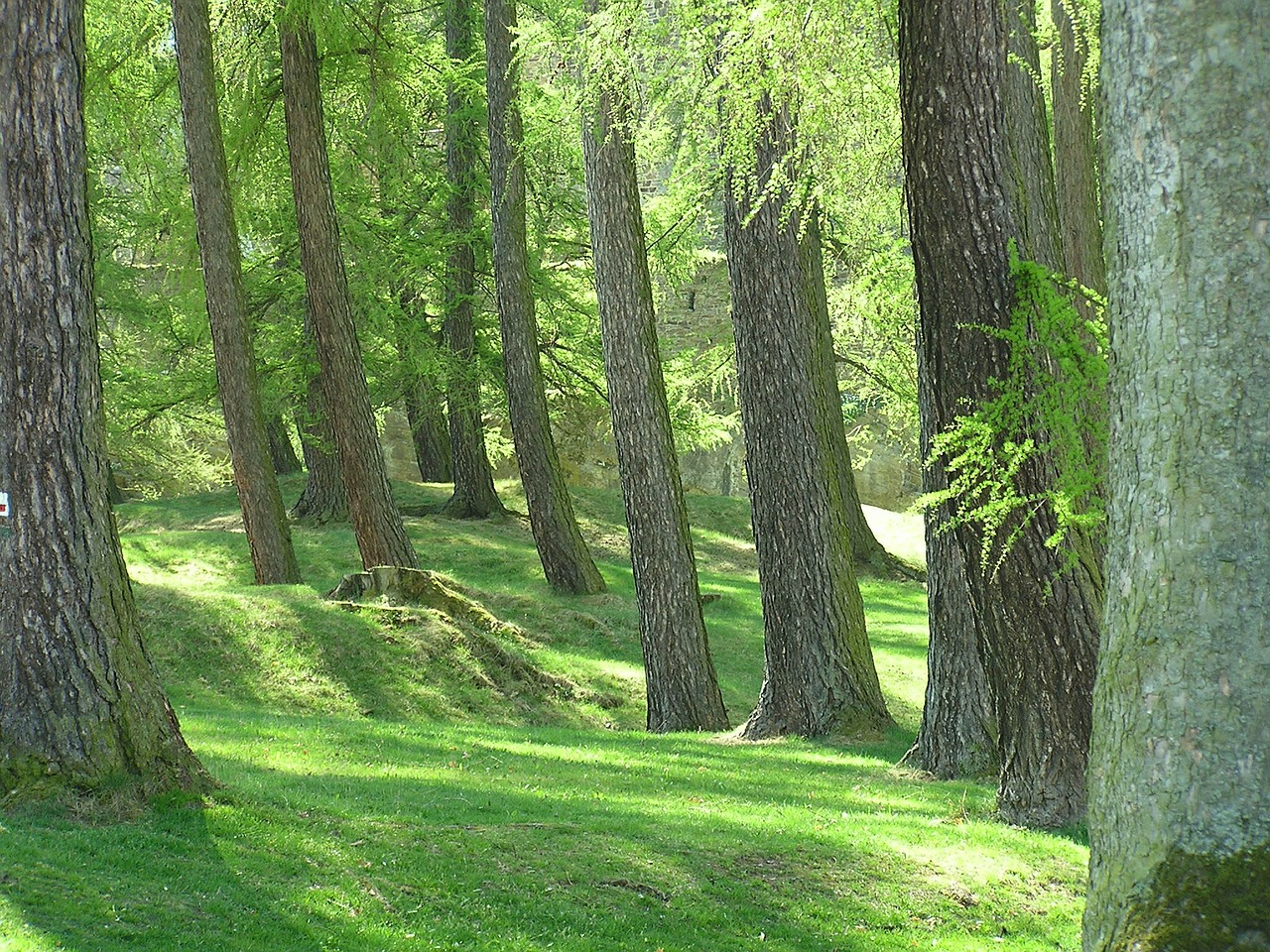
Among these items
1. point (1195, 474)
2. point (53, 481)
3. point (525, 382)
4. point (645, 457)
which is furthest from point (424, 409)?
point (1195, 474)

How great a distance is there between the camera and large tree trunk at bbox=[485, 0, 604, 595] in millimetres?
18000

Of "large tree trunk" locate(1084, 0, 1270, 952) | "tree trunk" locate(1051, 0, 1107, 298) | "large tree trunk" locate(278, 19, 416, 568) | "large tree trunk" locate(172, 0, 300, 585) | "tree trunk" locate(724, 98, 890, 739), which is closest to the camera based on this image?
"large tree trunk" locate(1084, 0, 1270, 952)

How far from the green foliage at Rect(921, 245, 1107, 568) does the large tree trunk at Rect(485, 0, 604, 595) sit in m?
11.9

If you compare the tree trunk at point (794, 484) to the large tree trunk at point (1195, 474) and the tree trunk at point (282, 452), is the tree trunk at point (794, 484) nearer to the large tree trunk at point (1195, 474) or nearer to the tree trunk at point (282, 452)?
the large tree trunk at point (1195, 474)

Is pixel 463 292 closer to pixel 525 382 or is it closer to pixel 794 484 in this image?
pixel 525 382

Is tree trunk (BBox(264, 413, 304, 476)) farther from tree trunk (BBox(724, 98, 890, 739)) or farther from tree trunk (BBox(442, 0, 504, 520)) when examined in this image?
tree trunk (BBox(724, 98, 890, 739))

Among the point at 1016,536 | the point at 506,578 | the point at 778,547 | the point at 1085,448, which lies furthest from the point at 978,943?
the point at 506,578

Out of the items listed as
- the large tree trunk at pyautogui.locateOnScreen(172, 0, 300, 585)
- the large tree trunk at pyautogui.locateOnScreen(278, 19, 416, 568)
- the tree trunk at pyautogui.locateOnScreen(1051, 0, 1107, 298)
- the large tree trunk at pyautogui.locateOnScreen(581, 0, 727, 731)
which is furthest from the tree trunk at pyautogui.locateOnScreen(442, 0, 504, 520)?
the tree trunk at pyautogui.locateOnScreen(1051, 0, 1107, 298)

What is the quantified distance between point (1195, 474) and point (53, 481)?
464 centimetres

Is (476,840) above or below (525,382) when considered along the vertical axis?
below

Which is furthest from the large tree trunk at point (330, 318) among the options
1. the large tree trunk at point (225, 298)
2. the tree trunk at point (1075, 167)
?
the tree trunk at point (1075, 167)

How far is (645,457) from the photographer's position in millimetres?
12445

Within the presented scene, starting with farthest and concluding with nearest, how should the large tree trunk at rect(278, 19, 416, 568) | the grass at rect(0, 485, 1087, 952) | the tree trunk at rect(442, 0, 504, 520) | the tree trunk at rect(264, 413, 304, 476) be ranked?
the tree trunk at rect(264, 413, 304, 476)
the tree trunk at rect(442, 0, 504, 520)
the large tree trunk at rect(278, 19, 416, 568)
the grass at rect(0, 485, 1087, 952)

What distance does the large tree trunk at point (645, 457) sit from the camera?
1230 cm
